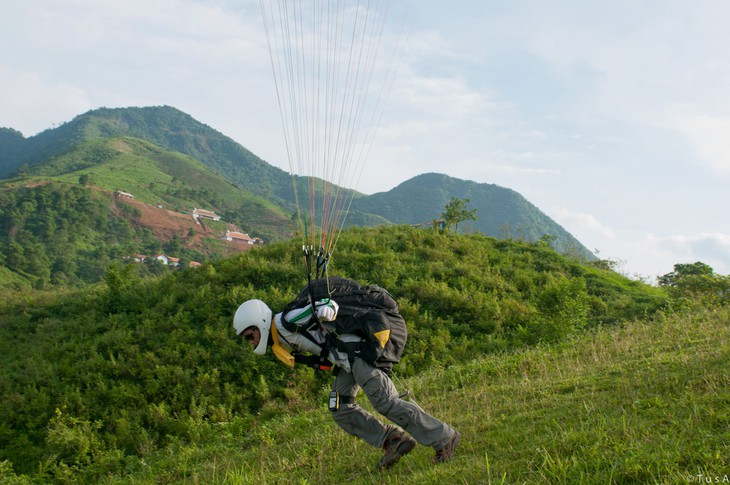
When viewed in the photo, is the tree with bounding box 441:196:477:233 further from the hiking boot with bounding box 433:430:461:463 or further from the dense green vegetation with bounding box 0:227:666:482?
the hiking boot with bounding box 433:430:461:463

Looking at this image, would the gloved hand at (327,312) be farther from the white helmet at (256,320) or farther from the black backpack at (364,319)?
the white helmet at (256,320)

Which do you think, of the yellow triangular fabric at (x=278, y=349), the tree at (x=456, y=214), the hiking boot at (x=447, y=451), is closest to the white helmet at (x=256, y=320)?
the yellow triangular fabric at (x=278, y=349)

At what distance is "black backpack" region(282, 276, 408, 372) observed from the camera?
17.2 feet

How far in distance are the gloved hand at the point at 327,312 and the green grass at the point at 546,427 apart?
5.22 feet

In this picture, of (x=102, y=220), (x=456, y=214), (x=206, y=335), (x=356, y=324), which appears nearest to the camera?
(x=356, y=324)

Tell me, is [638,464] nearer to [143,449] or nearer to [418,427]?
[418,427]

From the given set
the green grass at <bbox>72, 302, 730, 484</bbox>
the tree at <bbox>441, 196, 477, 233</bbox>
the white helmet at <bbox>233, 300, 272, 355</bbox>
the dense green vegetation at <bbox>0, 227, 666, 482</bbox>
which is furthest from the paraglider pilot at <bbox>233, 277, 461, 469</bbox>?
the tree at <bbox>441, 196, 477, 233</bbox>

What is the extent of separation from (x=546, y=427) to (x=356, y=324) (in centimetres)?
227

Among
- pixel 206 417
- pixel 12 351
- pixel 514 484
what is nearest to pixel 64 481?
pixel 206 417

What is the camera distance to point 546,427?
17.5 feet

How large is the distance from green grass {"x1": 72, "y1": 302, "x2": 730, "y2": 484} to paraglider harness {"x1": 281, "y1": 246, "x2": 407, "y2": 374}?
3.91 ft

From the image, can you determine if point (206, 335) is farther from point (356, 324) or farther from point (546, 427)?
point (546, 427)

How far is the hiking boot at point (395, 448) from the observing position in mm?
5387

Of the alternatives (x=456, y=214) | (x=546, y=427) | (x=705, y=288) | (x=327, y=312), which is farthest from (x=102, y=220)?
(x=546, y=427)
